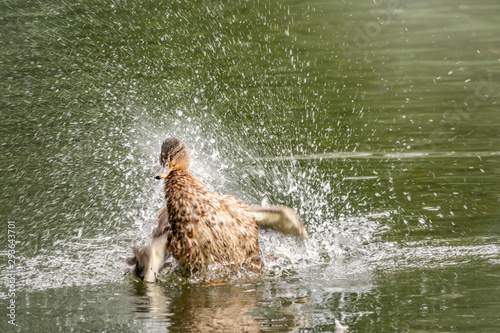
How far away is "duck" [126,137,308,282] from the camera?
17.4 feet

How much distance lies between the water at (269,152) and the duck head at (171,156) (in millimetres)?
783

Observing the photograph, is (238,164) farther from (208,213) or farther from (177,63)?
(177,63)

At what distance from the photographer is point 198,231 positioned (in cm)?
530

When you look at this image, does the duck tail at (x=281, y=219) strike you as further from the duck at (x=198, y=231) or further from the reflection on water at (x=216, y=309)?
the reflection on water at (x=216, y=309)

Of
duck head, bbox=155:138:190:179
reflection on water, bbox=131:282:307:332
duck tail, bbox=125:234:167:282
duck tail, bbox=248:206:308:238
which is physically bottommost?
reflection on water, bbox=131:282:307:332

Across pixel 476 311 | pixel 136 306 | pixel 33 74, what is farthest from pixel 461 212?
pixel 33 74

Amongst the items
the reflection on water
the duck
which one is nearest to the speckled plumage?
the duck

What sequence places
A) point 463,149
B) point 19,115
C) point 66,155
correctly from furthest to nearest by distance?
point 19,115 → point 66,155 → point 463,149

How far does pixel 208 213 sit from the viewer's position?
17.5 ft

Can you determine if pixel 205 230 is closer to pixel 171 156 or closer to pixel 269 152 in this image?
pixel 171 156

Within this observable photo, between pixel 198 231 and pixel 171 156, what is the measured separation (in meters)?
0.62

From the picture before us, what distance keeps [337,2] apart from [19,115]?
6.14 m

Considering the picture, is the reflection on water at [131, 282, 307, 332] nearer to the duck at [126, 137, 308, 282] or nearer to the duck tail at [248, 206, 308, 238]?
the duck at [126, 137, 308, 282]

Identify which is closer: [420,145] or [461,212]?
[461,212]
